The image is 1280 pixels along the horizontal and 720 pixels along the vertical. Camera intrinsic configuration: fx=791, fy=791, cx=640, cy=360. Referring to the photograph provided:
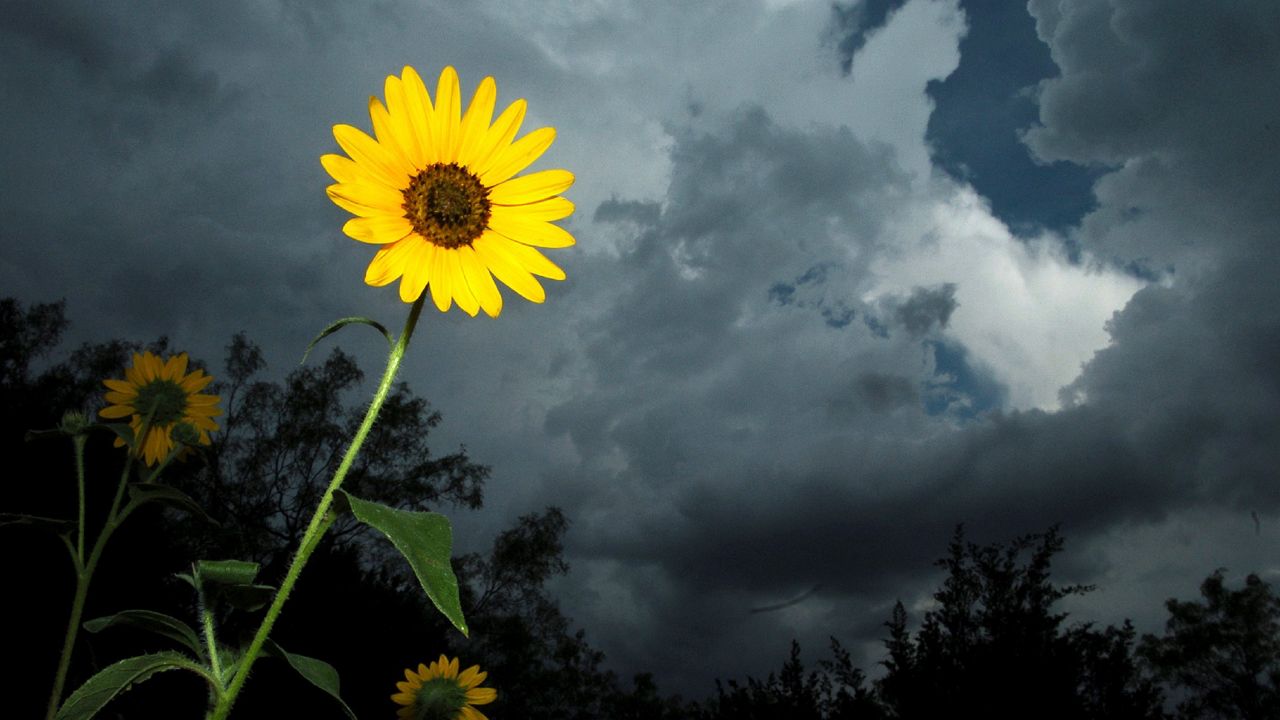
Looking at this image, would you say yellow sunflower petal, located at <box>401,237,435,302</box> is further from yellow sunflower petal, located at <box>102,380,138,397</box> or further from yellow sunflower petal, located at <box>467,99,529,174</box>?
yellow sunflower petal, located at <box>102,380,138,397</box>

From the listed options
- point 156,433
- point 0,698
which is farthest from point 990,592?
point 0,698

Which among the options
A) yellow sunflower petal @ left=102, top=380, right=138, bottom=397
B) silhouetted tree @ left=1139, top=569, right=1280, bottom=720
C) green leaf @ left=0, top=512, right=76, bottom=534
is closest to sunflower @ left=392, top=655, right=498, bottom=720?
green leaf @ left=0, top=512, right=76, bottom=534

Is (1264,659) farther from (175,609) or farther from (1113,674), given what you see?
(175,609)

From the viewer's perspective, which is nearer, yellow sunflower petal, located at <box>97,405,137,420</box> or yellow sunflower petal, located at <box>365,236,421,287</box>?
yellow sunflower petal, located at <box>365,236,421,287</box>

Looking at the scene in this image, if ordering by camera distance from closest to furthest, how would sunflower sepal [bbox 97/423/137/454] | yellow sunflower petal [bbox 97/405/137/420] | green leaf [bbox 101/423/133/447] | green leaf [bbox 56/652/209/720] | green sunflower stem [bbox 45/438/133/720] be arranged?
1. green leaf [bbox 56/652/209/720]
2. green sunflower stem [bbox 45/438/133/720]
3. green leaf [bbox 101/423/133/447]
4. sunflower sepal [bbox 97/423/137/454]
5. yellow sunflower petal [bbox 97/405/137/420]

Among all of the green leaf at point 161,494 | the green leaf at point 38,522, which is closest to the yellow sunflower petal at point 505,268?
the green leaf at point 161,494

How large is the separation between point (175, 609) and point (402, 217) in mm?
8721

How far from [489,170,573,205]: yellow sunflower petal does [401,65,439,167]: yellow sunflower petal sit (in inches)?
6.6

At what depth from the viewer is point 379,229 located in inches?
66.1

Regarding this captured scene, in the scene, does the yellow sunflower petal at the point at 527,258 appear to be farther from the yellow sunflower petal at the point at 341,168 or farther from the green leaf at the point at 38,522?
the green leaf at the point at 38,522

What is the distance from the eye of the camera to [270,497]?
25750 mm

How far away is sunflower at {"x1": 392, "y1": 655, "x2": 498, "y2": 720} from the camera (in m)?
4.17

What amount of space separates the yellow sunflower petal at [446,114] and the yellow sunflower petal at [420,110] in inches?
0.5

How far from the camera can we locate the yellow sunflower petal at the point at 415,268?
160 cm
